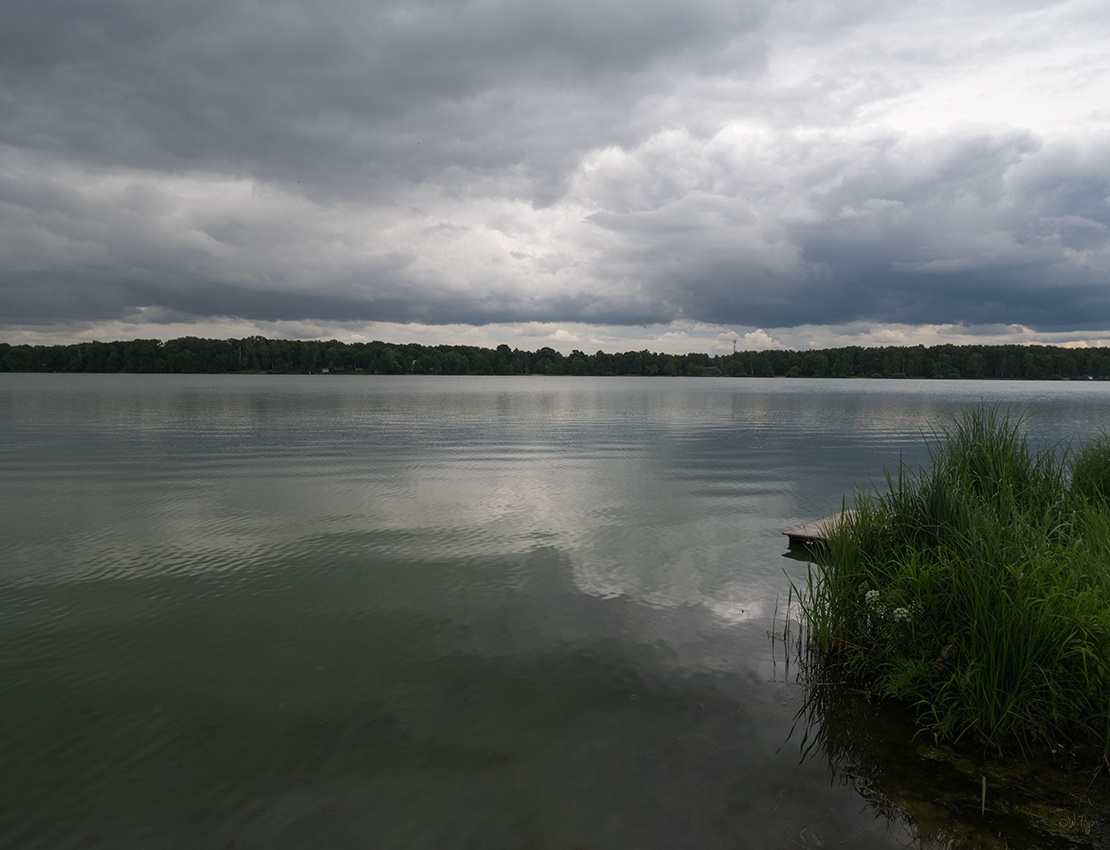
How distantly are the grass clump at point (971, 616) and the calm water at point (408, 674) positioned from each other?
0.96m

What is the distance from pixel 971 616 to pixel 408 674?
6391 mm

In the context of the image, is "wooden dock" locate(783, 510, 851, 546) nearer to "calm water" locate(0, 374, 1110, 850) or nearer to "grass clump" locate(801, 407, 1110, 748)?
"calm water" locate(0, 374, 1110, 850)

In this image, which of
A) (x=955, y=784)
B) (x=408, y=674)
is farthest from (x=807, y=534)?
(x=408, y=674)

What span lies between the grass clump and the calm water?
96 centimetres

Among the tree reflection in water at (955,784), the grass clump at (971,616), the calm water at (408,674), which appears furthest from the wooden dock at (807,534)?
the tree reflection in water at (955,784)

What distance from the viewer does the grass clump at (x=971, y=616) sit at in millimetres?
5863

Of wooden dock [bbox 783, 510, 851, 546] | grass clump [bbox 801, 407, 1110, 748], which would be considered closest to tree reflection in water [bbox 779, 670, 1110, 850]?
grass clump [bbox 801, 407, 1110, 748]

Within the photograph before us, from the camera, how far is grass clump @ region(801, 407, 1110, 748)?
5863 mm

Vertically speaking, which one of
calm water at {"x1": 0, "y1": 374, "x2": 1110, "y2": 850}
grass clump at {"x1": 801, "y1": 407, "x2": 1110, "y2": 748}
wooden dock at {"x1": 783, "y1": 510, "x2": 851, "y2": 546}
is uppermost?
grass clump at {"x1": 801, "y1": 407, "x2": 1110, "y2": 748}

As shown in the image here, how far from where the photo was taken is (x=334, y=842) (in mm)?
5008

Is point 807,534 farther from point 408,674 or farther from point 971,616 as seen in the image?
point 408,674

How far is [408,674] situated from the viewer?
7.77 m

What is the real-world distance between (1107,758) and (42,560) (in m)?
16.5

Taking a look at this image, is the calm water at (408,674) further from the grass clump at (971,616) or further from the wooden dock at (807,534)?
the grass clump at (971,616)
